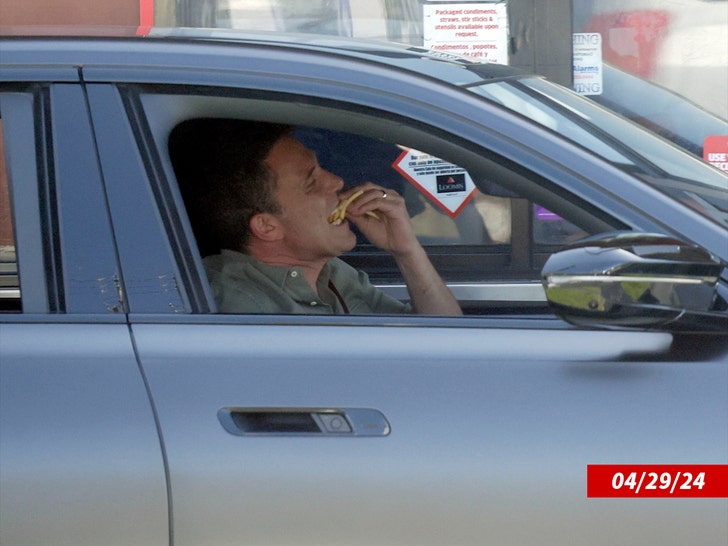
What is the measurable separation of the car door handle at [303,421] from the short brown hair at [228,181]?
0.85 meters

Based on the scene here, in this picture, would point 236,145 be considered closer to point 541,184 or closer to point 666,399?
point 541,184

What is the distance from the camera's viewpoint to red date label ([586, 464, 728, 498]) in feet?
6.12

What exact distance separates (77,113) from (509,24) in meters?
3.69

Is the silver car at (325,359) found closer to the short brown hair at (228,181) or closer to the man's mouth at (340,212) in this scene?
the short brown hair at (228,181)

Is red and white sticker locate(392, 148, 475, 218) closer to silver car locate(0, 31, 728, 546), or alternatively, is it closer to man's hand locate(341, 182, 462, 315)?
man's hand locate(341, 182, 462, 315)

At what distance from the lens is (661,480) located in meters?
1.87

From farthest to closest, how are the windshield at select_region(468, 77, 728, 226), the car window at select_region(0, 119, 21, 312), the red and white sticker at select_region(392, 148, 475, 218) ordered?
the red and white sticker at select_region(392, 148, 475, 218) < the car window at select_region(0, 119, 21, 312) < the windshield at select_region(468, 77, 728, 226)

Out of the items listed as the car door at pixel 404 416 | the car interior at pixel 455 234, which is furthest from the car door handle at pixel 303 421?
the car interior at pixel 455 234

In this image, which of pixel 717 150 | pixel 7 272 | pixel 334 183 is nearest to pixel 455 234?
pixel 717 150

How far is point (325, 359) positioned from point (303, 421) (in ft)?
0.36

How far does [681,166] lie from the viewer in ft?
8.17

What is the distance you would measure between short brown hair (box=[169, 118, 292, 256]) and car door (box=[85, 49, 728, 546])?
2.05 ft

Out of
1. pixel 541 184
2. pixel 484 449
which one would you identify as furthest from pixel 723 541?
pixel 541 184

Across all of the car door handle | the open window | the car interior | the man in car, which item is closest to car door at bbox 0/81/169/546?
the car door handle
